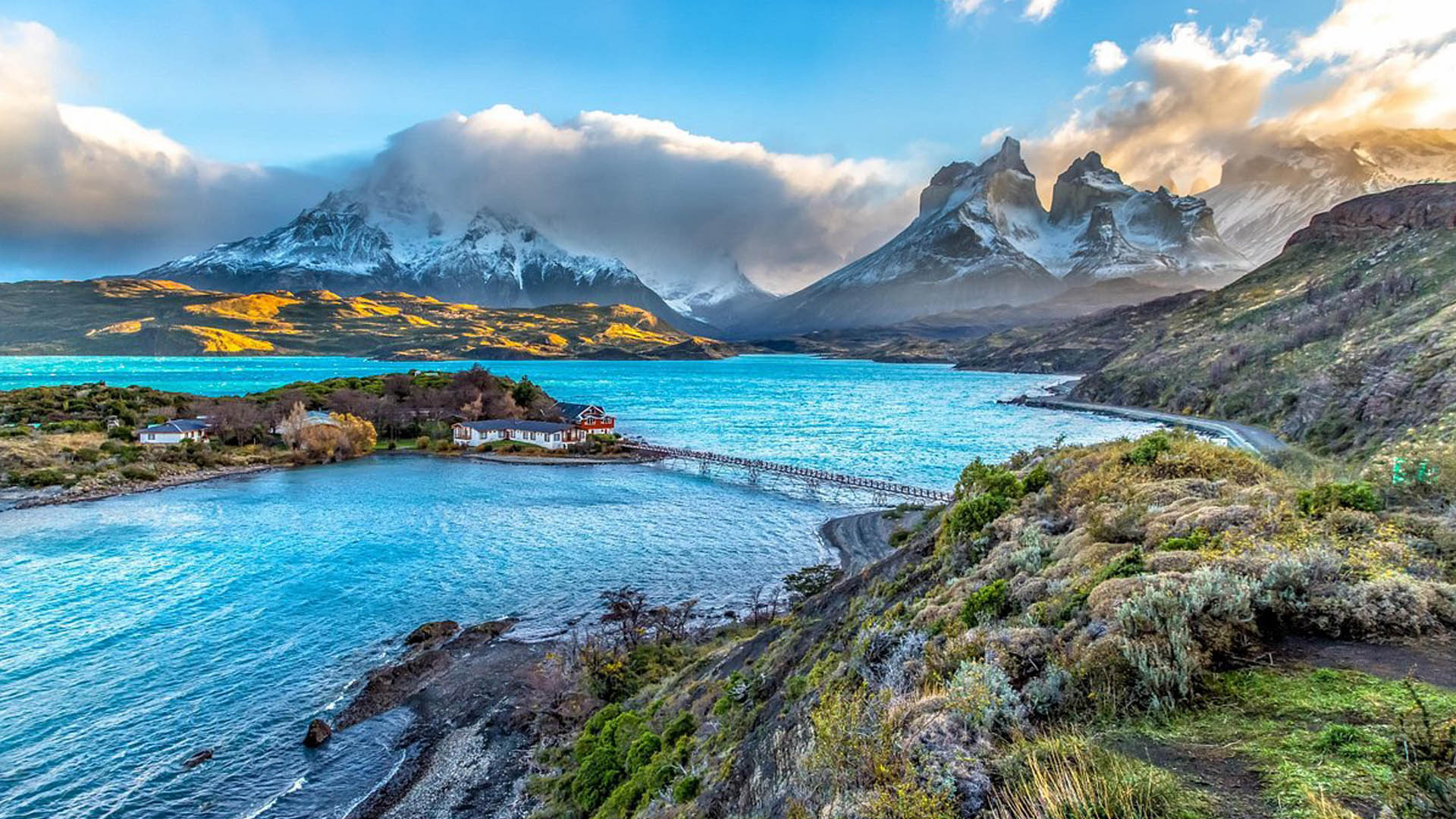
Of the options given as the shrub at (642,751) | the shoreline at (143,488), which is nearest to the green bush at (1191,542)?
the shrub at (642,751)

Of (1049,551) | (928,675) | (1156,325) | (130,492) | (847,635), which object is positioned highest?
(1156,325)

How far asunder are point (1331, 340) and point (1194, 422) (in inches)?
594

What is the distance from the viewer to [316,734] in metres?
19.7

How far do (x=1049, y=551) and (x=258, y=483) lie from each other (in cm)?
6853

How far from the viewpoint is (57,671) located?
939 inches

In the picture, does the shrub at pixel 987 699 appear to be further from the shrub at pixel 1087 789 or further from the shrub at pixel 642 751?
the shrub at pixel 642 751

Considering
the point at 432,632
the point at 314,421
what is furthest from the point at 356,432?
the point at 432,632

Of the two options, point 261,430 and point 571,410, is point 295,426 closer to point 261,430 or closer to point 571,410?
point 261,430

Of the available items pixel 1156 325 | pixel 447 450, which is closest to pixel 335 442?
pixel 447 450

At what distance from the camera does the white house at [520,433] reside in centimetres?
7844

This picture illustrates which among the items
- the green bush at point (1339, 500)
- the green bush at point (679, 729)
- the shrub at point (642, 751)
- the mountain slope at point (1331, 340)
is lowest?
the shrub at point (642, 751)

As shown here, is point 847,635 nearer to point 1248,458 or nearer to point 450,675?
point 1248,458

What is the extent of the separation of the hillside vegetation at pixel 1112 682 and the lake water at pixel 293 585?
41.0 feet

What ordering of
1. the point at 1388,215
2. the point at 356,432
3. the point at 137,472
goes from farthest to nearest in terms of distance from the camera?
the point at 1388,215, the point at 356,432, the point at 137,472
